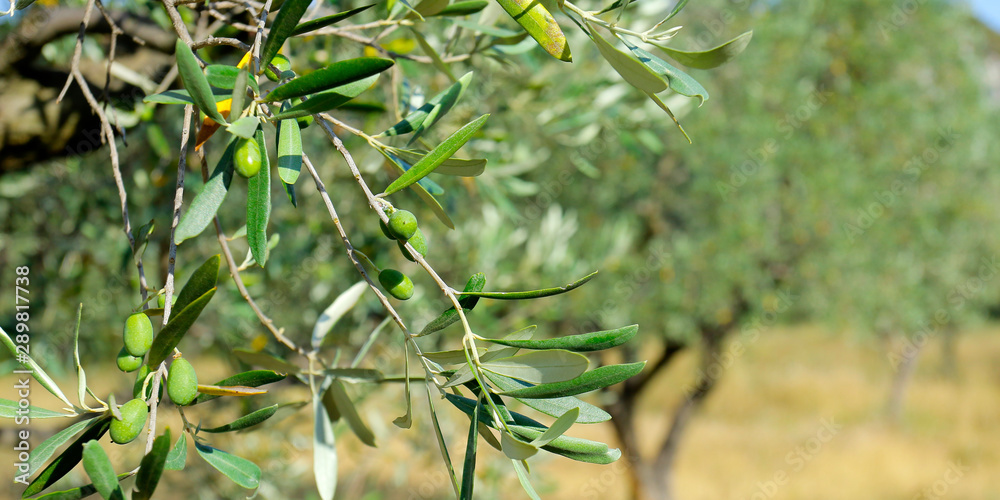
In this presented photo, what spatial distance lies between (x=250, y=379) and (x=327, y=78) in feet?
0.94

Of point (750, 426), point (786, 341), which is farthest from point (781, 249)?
point (786, 341)

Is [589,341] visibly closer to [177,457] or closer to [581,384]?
[581,384]

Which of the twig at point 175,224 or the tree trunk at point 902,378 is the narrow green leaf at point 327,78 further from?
the tree trunk at point 902,378

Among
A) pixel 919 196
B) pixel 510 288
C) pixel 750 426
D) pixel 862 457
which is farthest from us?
pixel 750 426

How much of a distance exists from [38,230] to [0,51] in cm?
124

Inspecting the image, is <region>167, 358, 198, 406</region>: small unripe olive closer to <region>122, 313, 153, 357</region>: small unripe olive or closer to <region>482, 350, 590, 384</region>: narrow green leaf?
<region>122, 313, 153, 357</region>: small unripe olive

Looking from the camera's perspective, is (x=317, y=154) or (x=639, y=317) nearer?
(x=317, y=154)

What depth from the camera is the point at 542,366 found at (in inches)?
22.4

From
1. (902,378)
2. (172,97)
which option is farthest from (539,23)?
(902,378)

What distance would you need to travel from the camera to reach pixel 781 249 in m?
4.98

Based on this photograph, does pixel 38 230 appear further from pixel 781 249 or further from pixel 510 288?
pixel 781 249
